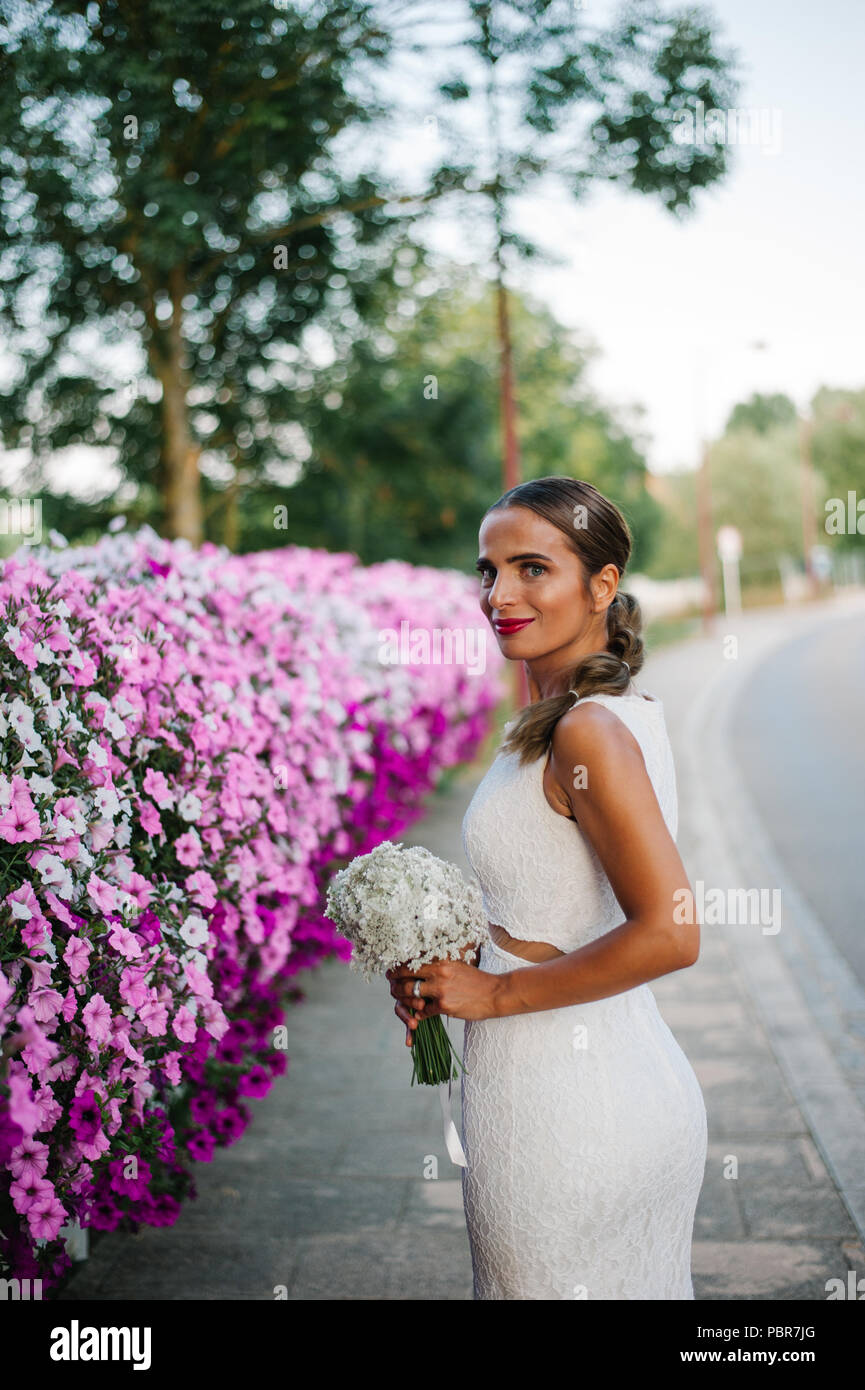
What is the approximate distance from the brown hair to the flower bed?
0.89 m

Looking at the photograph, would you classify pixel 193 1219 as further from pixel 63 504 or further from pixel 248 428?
pixel 248 428

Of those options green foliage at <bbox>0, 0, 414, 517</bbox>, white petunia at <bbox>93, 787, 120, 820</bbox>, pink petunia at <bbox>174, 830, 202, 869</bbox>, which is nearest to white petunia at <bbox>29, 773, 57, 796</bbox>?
white petunia at <bbox>93, 787, 120, 820</bbox>

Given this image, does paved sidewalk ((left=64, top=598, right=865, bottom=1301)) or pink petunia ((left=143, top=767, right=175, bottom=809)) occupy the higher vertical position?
pink petunia ((left=143, top=767, right=175, bottom=809))

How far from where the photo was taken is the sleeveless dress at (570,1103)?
1956 millimetres

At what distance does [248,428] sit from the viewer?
13.3 metres

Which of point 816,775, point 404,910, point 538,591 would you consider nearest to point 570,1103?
point 404,910

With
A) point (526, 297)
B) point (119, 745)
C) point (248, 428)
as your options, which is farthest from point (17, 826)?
point (526, 297)

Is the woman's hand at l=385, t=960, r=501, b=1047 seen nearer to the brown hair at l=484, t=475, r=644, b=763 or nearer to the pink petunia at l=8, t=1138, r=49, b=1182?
the brown hair at l=484, t=475, r=644, b=763

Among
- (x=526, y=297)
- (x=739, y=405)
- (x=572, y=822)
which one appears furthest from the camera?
(x=739, y=405)

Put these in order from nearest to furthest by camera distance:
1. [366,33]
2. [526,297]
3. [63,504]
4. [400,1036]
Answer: [400,1036], [366,33], [63,504], [526,297]

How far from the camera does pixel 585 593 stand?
2.07 metres

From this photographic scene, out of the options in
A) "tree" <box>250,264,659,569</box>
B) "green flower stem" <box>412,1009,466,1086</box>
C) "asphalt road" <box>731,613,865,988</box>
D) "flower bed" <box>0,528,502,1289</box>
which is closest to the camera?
"green flower stem" <box>412,1009,466,1086</box>

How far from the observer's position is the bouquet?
76.7 inches
